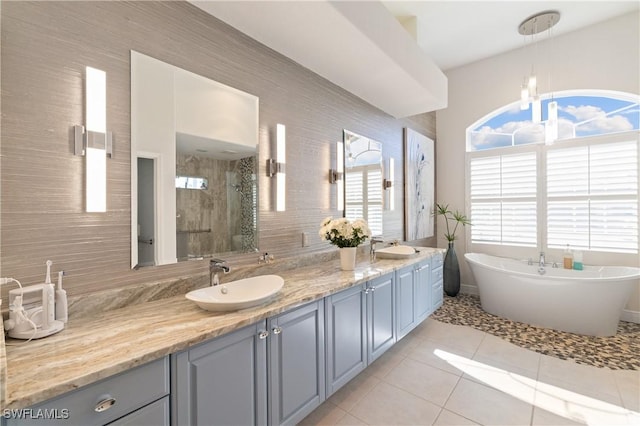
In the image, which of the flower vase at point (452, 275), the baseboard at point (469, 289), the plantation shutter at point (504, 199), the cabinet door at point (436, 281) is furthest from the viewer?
the baseboard at point (469, 289)

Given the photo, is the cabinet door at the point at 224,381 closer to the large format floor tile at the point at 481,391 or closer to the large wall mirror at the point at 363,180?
the large format floor tile at the point at 481,391

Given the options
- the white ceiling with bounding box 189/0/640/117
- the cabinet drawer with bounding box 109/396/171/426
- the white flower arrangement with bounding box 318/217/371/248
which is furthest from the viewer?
the white flower arrangement with bounding box 318/217/371/248

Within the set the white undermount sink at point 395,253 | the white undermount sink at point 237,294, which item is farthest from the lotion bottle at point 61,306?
the white undermount sink at point 395,253

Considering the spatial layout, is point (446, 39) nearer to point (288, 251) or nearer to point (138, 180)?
point (288, 251)

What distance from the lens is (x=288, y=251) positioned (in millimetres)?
2371

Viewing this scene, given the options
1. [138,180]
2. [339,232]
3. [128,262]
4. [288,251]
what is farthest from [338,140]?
[128,262]

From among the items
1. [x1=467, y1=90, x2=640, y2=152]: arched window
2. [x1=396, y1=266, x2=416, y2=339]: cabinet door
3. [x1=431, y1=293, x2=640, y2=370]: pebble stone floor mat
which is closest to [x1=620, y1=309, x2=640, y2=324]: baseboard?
[x1=431, y1=293, x2=640, y2=370]: pebble stone floor mat

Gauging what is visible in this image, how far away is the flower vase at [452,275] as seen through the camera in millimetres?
4262

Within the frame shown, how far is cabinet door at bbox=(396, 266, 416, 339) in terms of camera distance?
2.59 meters

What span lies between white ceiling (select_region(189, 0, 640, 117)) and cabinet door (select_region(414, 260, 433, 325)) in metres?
1.86

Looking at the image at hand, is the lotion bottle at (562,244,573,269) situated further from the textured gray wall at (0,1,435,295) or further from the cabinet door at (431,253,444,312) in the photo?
the textured gray wall at (0,1,435,295)

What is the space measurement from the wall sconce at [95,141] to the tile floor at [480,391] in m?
1.82

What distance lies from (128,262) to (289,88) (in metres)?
1.74

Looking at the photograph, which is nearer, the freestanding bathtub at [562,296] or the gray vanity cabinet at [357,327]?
the gray vanity cabinet at [357,327]
